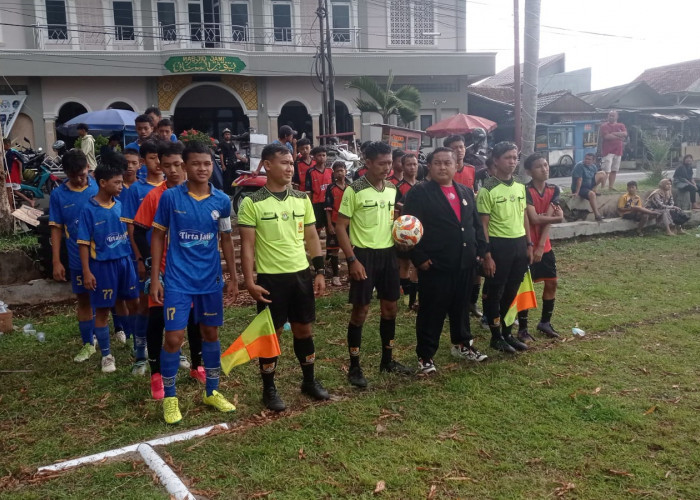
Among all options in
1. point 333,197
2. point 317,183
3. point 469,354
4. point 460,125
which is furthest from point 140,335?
point 460,125

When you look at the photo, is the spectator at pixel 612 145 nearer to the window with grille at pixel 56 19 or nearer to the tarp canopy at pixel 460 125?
the tarp canopy at pixel 460 125

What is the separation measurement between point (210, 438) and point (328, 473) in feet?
3.00

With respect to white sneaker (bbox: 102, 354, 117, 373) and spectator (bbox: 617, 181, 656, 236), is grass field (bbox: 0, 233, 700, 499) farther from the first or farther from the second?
spectator (bbox: 617, 181, 656, 236)

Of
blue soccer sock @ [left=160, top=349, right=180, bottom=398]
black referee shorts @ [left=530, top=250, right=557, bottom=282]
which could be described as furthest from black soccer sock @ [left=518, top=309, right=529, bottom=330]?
blue soccer sock @ [left=160, top=349, right=180, bottom=398]

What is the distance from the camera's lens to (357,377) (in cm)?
498

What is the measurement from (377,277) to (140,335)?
211 centimetres

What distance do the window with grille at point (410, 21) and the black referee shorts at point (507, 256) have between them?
20.5 m

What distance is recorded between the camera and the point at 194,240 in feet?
13.9

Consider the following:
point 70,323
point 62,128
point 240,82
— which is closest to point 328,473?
point 70,323

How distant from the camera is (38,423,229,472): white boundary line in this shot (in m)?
3.69

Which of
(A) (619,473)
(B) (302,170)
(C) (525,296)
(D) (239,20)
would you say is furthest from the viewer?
(D) (239,20)

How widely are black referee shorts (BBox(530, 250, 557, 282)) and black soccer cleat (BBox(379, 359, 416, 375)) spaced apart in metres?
1.87

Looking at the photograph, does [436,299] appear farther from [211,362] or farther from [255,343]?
[211,362]

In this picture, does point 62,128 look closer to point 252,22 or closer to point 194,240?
point 252,22
